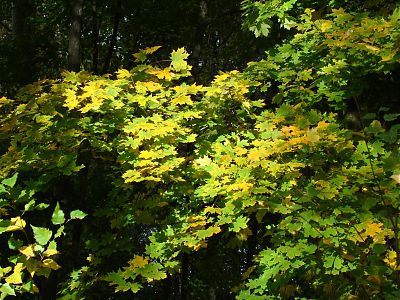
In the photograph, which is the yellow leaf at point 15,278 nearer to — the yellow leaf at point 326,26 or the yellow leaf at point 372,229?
the yellow leaf at point 372,229

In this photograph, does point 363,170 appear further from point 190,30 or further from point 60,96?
point 190,30

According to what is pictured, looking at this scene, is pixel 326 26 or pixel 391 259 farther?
pixel 326 26

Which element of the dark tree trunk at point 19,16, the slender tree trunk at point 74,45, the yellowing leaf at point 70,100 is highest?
the dark tree trunk at point 19,16

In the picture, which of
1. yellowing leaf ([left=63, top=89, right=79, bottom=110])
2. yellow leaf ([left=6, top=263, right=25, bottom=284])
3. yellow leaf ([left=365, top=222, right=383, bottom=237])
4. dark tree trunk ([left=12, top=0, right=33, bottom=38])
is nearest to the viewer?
yellow leaf ([left=6, top=263, right=25, bottom=284])

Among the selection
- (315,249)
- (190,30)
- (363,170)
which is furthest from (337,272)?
(190,30)

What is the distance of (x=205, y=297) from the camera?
42.8ft

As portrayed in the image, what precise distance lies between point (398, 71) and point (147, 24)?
24.3ft

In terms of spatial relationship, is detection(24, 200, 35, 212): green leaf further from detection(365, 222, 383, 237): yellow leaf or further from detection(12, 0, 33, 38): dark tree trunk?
detection(12, 0, 33, 38): dark tree trunk

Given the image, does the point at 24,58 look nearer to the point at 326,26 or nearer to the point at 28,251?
the point at 326,26

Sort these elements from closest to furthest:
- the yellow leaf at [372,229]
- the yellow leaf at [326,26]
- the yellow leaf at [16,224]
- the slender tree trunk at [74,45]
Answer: the yellow leaf at [16,224] → the yellow leaf at [372,229] → the yellow leaf at [326,26] → the slender tree trunk at [74,45]

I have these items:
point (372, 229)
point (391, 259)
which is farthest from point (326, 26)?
point (391, 259)

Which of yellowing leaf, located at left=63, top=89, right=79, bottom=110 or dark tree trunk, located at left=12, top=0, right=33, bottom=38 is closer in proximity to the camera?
yellowing leaf, located at left=63, top=89, right=79, bottom=110

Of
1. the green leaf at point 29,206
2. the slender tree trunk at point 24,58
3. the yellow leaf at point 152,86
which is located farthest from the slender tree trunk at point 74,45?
the green leaf at point 29,206

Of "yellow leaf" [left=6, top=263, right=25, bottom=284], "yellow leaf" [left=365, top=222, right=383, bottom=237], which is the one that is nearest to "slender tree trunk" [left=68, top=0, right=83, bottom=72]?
"yellow leaf" [left=6, top=263, right=25, bottom=284]
